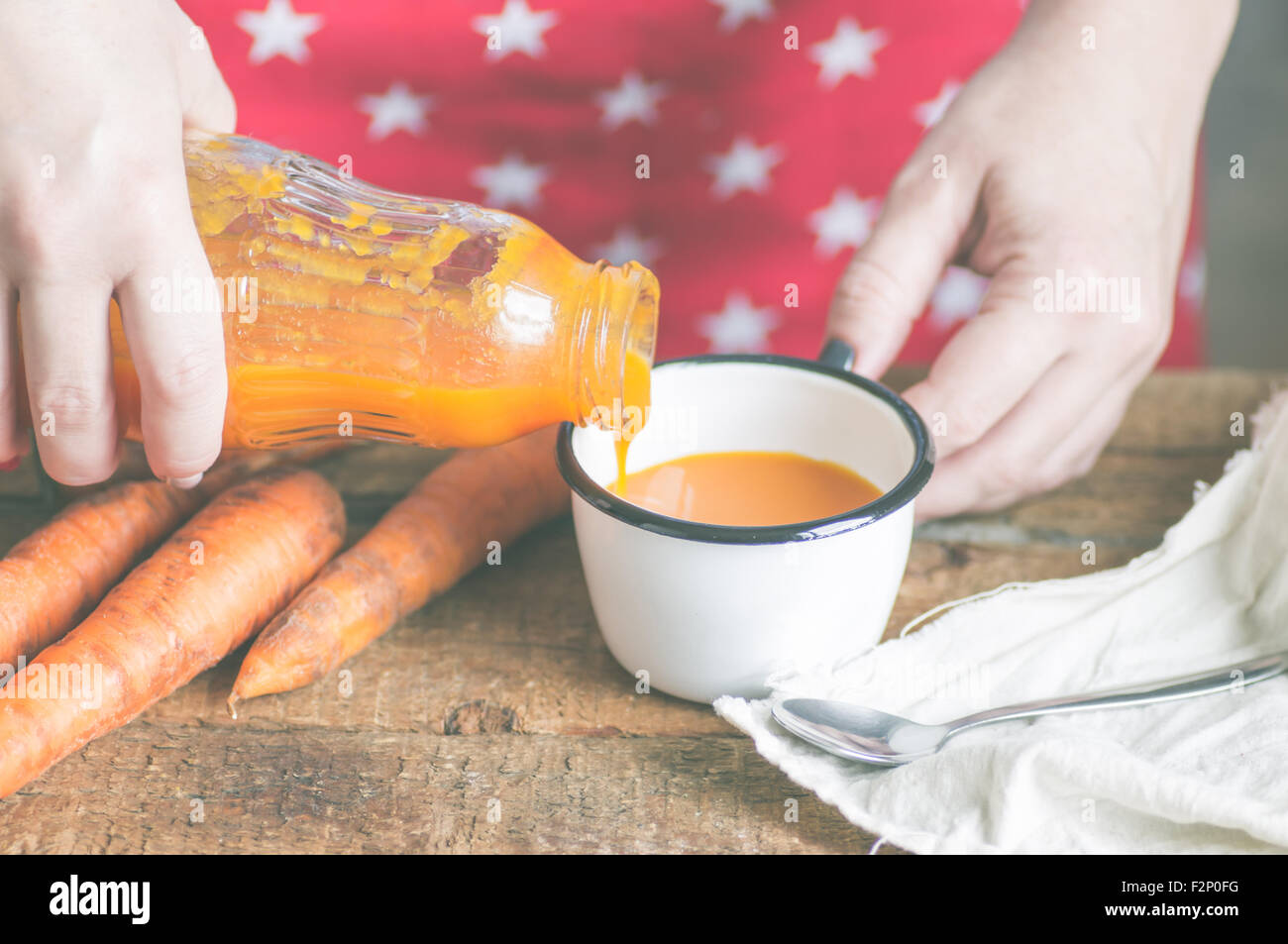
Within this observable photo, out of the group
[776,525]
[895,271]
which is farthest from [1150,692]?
[895,271]

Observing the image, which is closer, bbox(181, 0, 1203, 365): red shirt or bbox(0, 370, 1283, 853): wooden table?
bbox(0, 370, 1283, 853): wooden table

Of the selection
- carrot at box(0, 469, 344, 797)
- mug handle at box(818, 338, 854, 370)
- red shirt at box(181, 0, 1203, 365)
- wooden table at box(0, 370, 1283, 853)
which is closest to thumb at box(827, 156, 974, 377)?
mug handle at box(818, 338, 854, 370)

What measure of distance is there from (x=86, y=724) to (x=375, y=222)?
18.2 inches

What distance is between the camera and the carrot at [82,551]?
40.8 inches

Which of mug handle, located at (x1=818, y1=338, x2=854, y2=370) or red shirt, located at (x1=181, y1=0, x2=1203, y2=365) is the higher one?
red shirt, located at (x1=181, y1=0, x2=1203, y2=365)

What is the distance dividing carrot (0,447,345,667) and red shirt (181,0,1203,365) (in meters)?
0.47

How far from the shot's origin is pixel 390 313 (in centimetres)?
88

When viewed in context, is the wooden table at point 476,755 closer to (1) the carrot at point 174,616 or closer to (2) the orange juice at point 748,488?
(1) the carrot at point 174,616

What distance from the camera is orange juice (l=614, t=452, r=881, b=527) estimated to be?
3.37 feet

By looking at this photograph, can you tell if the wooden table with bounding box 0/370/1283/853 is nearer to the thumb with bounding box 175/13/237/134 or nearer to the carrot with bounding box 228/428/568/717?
the carrot with bounding box 228/428/568/717

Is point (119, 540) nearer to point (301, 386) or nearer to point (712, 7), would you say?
point (301, 386)

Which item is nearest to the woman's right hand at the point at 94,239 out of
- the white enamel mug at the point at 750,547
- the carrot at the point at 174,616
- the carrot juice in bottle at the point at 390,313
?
the carrot juice in bottle at the point at 390,313

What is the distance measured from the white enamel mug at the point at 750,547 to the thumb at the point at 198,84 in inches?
16.3

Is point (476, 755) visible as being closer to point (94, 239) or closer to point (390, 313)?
point (390, 313)
